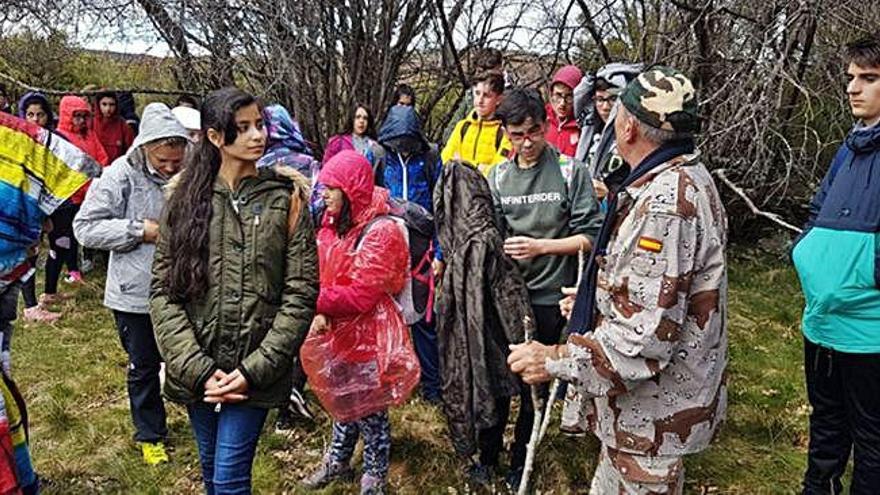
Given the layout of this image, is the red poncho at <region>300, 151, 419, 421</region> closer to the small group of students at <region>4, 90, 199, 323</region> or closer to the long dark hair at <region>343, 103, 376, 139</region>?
the long dark hair at <region>343, 103, 376, 139</region>

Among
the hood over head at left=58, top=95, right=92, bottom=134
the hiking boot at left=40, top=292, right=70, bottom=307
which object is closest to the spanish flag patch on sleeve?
the hiking boot at left=40, top=292, right=70, bottom=307

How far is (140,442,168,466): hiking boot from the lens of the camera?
362 centimetres

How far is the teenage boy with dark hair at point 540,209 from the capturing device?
2.95m

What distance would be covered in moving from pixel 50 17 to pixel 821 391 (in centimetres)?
625

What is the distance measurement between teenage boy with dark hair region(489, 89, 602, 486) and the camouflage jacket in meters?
0.90

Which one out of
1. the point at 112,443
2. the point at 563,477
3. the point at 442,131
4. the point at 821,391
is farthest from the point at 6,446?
the point at 442,131

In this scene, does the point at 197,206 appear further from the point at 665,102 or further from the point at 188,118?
the point at 665,102

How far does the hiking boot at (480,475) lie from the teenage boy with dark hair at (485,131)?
1.51 metres

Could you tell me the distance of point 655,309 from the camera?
1.86 metres

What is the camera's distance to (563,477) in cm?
340

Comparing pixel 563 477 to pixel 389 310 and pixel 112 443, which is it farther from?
pixel 112 443

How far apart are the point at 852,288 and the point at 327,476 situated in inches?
92.2

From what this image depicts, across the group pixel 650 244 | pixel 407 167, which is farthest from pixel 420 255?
pixel 650 244

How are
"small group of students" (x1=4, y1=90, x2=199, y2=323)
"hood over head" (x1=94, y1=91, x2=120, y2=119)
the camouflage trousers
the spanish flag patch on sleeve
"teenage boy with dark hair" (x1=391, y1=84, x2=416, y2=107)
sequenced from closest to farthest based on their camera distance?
the spanish flag patch on sleeve → the camouflage trousers → "small group of students" (x1=4, y1=90, x2=199, y2=323) → "teenage boy with dark hair" (x1=391, y1=84, x2=416, y2=107) → "hood over head" (x1=94, y1=91, x2=120, y2=119)
